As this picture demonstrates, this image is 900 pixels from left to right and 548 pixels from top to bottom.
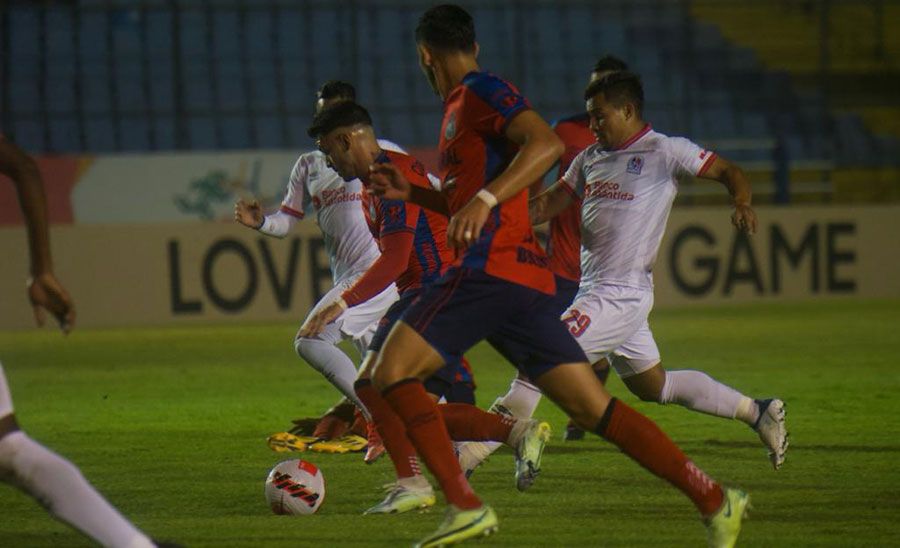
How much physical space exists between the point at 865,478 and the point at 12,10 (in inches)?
688

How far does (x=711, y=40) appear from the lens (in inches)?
1009

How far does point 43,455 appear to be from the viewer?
15.8ft

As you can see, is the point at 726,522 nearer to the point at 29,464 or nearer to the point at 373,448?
the point at 29,464

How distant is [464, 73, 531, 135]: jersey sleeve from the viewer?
5528mm

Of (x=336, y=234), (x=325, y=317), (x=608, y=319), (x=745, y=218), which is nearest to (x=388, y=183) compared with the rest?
(x=325, y=317)

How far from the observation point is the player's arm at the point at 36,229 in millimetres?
4590

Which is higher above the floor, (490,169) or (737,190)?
(490,169)

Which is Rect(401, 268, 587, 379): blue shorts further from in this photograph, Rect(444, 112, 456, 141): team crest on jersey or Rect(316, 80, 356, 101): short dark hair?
Rect(316, 80, 356, 101): short dark hair

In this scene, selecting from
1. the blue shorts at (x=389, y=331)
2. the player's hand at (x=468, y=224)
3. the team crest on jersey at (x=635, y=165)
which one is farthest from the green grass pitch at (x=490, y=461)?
the team crest on jersey at (x=635, y=165)

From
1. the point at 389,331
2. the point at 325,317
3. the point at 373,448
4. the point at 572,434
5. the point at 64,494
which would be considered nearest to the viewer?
the point at 64,494

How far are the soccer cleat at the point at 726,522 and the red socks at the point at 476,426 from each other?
149 cm

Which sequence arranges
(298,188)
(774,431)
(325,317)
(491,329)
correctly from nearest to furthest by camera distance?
(491,329) < (325,317) < (774,431) < (298,188)

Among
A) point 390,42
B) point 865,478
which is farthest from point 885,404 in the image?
point 390,42

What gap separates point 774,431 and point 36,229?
13.8 ft
